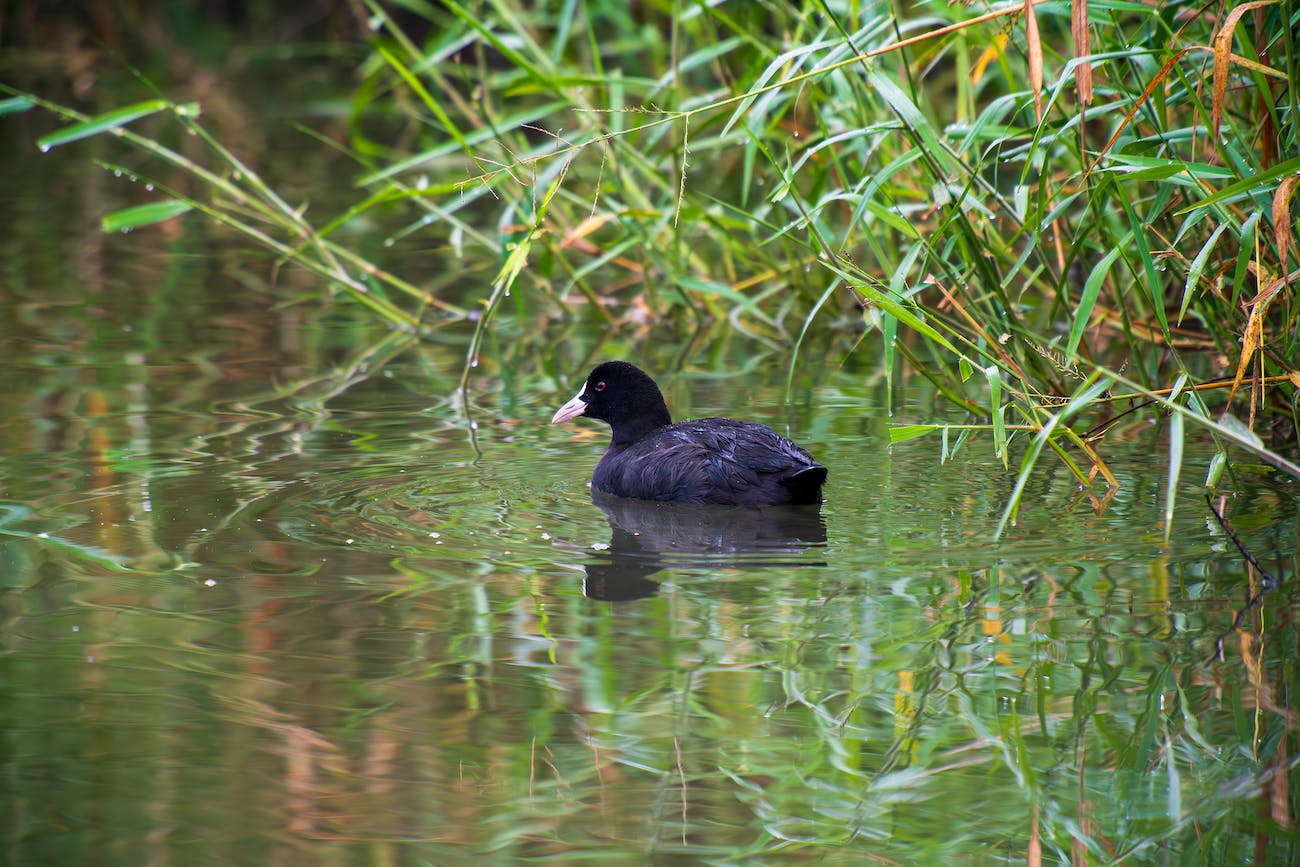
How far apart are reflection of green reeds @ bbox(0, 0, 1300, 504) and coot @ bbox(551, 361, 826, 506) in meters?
0.52

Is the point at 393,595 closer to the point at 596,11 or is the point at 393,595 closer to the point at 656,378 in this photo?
the point at 656,378

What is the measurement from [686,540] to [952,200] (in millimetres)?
1436

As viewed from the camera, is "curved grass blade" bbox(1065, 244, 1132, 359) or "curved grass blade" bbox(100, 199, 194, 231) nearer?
"curved grass blade" bbox(1065, 244, 1132, 359)

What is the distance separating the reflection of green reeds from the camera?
4902 millimetres

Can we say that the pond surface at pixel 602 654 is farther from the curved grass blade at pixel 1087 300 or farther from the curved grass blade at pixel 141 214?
the curved grass blade at pixel 141 214

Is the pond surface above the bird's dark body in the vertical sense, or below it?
below

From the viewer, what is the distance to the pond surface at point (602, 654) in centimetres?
347

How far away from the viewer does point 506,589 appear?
488 cm

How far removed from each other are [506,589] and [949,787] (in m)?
1.66

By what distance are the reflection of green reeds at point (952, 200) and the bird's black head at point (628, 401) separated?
0.51 metres

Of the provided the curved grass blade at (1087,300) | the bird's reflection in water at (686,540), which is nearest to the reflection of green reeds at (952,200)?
the curved grass blade at (1087,300)

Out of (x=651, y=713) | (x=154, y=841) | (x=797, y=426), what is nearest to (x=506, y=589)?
(x=651, y=713)

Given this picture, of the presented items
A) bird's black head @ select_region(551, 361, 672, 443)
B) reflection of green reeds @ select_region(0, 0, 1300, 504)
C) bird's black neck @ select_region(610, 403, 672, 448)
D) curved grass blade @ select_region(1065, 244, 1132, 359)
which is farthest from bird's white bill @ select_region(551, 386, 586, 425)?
curved grass blade @ select_region(1065, 244, 1132, 359)

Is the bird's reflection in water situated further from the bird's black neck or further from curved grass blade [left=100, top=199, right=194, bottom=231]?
curved grass blade [left=100, top=199, right=194, bottom=231]
